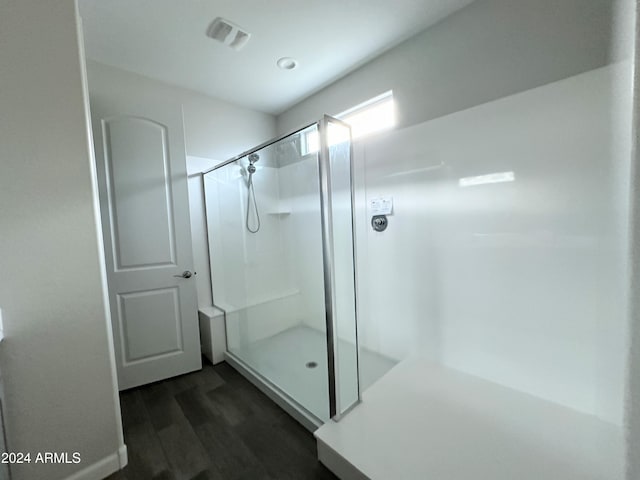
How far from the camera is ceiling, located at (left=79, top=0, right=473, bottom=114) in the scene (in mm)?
1496

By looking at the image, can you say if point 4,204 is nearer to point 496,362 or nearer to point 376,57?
point 376,57

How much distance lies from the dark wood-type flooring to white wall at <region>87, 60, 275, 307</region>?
0.90m

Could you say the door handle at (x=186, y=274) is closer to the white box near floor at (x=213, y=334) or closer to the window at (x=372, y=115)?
the white box near floor at (x=213, y=334)

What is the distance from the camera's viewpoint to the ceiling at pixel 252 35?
1496mm

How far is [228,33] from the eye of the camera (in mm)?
1671

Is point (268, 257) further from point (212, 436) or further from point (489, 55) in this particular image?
point (489, 55)

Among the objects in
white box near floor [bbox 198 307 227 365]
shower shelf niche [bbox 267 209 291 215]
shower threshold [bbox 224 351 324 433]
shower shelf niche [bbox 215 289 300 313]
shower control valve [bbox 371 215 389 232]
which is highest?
shower shelf niche [bbox 267 209 291 215]

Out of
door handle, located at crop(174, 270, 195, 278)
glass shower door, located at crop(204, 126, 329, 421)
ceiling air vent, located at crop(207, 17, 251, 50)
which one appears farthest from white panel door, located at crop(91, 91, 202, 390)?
ceiling air vent, located at crop(207, 17, 251, 50)

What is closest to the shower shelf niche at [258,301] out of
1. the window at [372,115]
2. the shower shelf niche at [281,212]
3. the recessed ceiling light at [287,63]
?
the shower shelf niche at [281,212]

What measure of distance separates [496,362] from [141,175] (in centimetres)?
284

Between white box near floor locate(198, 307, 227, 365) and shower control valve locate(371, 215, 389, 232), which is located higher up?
shower control valve locate(371, 215, 389, 232)

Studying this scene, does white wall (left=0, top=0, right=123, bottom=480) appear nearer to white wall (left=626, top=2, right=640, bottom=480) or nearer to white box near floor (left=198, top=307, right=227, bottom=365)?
white box near floor (left=198, top=307, right=227, bottom=365)

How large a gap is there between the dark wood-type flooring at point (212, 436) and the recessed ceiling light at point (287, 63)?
257 cm

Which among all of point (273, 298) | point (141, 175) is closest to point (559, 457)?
point (273, 298)
